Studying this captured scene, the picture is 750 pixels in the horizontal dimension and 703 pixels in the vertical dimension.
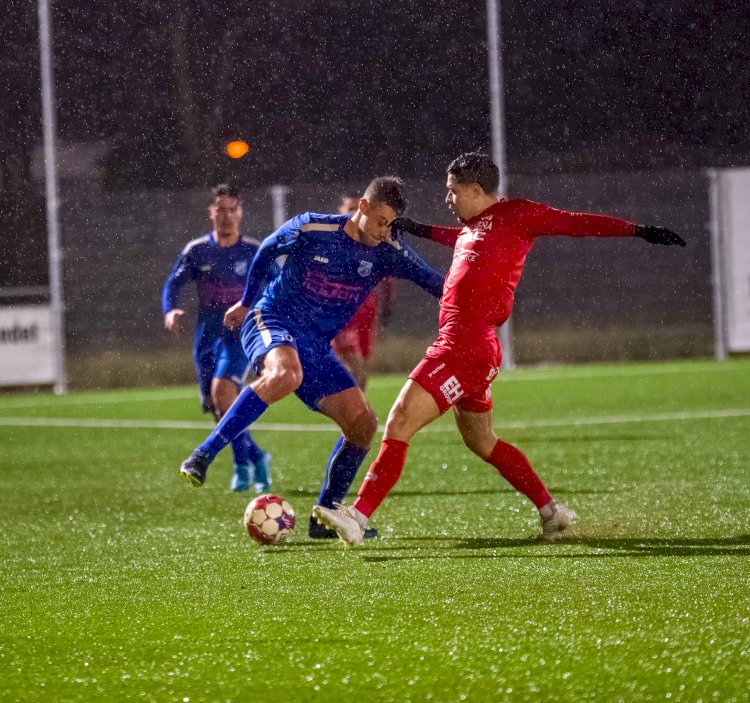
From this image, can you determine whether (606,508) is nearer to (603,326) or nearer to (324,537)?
(324,537)

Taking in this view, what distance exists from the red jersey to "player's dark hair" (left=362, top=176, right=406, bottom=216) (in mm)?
585

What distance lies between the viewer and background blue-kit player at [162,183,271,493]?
27.0ft

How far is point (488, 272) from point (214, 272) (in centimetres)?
340

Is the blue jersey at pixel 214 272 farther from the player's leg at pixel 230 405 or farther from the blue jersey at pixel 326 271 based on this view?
the blue jersey at pixel 326 271

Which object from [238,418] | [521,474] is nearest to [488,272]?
[521,474]

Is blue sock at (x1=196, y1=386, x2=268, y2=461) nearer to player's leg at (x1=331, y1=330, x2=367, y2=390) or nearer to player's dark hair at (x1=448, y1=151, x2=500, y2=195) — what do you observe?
player's dark hair at (x1=448, y1=151, x2=500, y2=195)

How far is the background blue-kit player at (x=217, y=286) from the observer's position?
8.22 meters

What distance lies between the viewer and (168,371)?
16.6 m

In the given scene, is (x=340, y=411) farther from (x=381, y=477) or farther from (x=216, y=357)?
(x=216, y=357)

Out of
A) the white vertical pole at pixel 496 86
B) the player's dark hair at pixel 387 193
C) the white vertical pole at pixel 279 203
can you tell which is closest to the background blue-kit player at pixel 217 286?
the player's dark hair at pixel 387 193

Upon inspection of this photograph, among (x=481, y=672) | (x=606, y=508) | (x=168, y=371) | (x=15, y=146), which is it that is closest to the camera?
(x=481, y=672)

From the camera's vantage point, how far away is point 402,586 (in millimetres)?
4617

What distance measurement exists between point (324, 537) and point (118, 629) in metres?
1.94

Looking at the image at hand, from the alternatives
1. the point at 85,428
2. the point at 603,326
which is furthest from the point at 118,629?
the point at 603,326
